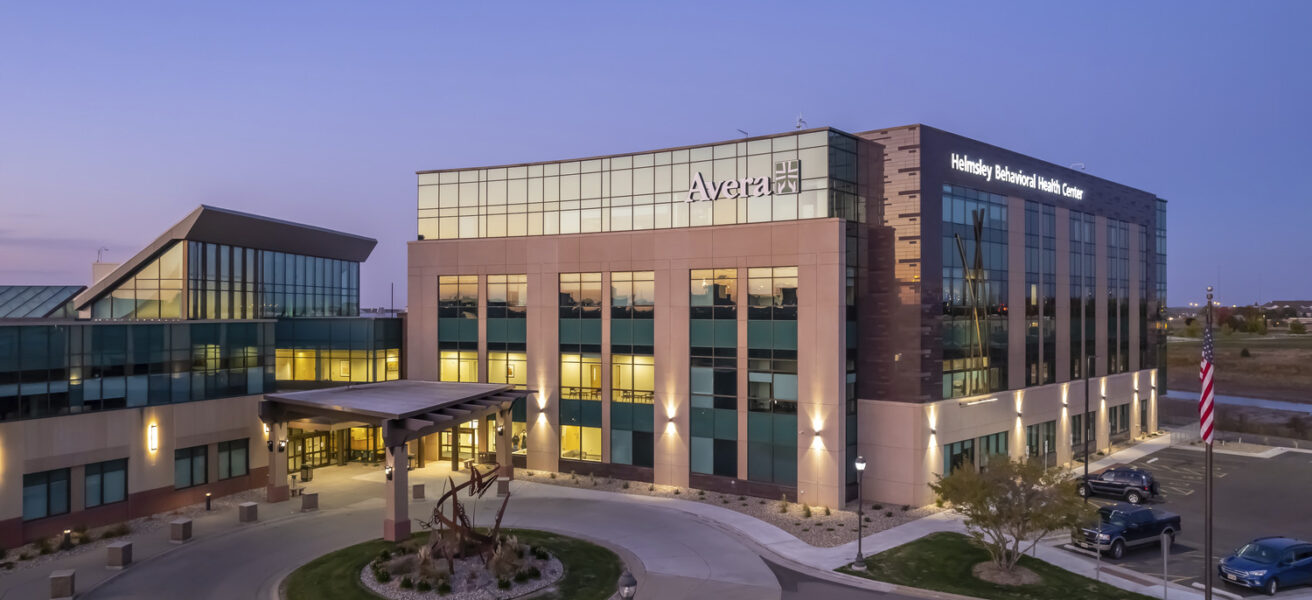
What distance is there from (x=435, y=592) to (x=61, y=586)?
1112cm

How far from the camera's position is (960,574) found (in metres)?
27.8

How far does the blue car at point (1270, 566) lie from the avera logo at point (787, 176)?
22811mm

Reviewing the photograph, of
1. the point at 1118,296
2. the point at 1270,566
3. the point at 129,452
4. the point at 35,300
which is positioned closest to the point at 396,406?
the point at 129,452

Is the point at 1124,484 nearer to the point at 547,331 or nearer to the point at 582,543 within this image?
the point at 582,543

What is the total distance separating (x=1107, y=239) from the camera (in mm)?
55375

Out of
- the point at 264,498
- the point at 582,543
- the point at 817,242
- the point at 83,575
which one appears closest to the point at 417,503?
the point at 264,498

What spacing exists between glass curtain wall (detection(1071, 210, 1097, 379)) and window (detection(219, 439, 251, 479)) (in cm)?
4810

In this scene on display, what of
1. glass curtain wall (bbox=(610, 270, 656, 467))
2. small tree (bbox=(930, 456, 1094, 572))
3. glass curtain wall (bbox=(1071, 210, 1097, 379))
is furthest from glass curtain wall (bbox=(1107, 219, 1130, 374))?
glass curtain wall (bbox=(610, 270, 656, 467))

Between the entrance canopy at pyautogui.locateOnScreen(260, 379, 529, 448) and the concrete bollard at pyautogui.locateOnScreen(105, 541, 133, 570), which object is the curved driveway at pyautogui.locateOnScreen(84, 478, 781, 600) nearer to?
the concrete bollard at pyautogui.locateOnScreen(105, 541, 133, 570)

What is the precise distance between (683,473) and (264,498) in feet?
67.1

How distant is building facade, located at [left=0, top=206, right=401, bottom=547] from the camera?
31203mm

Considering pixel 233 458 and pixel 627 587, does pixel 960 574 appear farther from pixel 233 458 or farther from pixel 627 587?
pixel 233 458

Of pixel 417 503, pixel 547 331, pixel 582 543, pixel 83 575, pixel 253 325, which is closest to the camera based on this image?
pixel 83 575

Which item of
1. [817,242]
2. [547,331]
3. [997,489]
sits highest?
[817,242]
